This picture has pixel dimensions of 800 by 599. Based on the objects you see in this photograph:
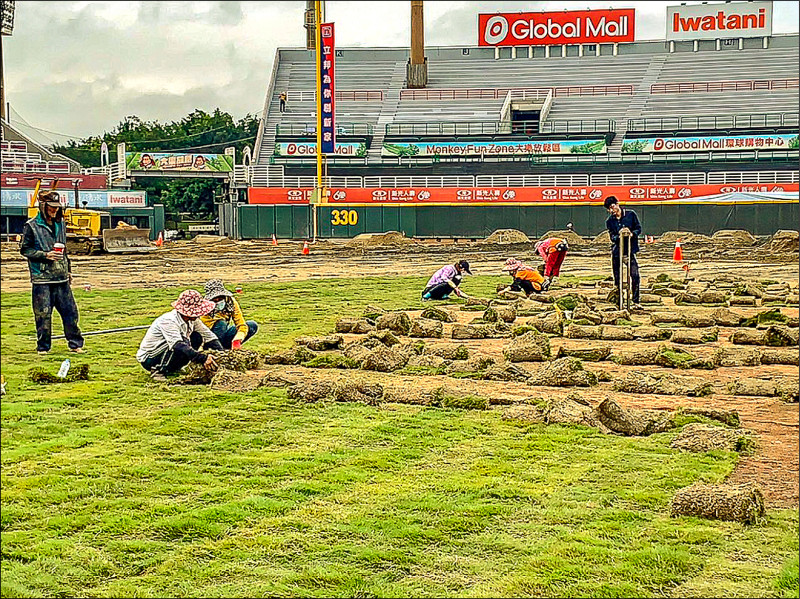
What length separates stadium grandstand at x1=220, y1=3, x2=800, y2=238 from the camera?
45.3m

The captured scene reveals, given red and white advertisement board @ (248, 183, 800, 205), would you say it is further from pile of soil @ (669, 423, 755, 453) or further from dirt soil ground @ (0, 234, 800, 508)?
pile of soil @ (669, 423, 755, 453)

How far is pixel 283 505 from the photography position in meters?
6.03

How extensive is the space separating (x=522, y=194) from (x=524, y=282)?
2757cm

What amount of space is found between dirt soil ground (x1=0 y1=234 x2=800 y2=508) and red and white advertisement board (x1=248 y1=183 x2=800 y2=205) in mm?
4122

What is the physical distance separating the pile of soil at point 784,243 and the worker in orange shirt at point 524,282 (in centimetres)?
1605

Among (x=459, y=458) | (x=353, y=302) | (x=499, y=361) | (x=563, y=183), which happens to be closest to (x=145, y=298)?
(x=353, y=302)

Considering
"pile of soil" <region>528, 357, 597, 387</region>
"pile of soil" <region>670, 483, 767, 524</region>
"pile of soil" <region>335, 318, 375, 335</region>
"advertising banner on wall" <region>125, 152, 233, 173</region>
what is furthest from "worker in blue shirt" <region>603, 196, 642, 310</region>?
"pile of soil" <region>670, 483, 767, 524</region>

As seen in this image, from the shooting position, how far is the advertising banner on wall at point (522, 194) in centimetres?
4672

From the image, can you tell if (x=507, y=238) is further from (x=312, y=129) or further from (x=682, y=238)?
(x=312, y=129)

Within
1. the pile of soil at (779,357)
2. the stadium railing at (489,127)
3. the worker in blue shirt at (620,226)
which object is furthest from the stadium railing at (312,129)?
the pile of soil at (779,357)

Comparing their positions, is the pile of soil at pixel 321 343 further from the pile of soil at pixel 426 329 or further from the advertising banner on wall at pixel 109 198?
the advertising banner on wall at pixel 109 198

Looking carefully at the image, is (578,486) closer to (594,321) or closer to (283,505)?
(283,505)

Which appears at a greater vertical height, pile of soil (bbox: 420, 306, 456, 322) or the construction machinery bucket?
the construction machinery bucket

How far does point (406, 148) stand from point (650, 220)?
39.8 ft
